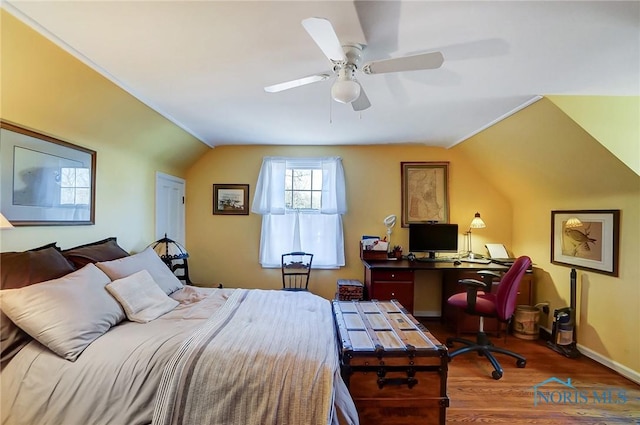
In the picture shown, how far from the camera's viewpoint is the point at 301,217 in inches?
167

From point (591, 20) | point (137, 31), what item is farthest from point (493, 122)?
point (137, 31)

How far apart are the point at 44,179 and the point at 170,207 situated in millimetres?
1772

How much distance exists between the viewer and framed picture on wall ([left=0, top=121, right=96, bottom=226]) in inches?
75.2

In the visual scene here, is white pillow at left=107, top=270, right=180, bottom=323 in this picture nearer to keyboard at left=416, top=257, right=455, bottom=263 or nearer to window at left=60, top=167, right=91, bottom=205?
window at left=60, top=167, right=91, bottom=205

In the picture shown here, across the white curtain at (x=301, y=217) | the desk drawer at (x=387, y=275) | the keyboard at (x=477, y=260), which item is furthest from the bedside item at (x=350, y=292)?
the keyboard at (x=477, y=260)

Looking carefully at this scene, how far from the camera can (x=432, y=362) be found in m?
1.69

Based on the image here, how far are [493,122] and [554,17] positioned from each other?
1730mm

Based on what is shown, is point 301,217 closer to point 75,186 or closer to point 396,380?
point 75,186

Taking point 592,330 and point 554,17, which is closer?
point 554,17

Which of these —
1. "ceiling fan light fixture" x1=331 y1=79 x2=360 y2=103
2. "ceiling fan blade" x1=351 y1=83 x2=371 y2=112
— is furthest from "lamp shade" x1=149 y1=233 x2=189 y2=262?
"ceiling fan light fixture" x1=331 y1=79 x2=360 y2=103

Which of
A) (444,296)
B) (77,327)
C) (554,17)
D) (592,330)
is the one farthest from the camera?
(444,296)

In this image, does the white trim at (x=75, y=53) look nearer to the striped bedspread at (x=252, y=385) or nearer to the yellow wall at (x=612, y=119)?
the striped bedspread at (x=252, y=385)

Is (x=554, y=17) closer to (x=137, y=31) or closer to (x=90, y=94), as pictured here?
(x=137, y=31)

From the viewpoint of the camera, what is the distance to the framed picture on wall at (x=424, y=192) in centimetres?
420
